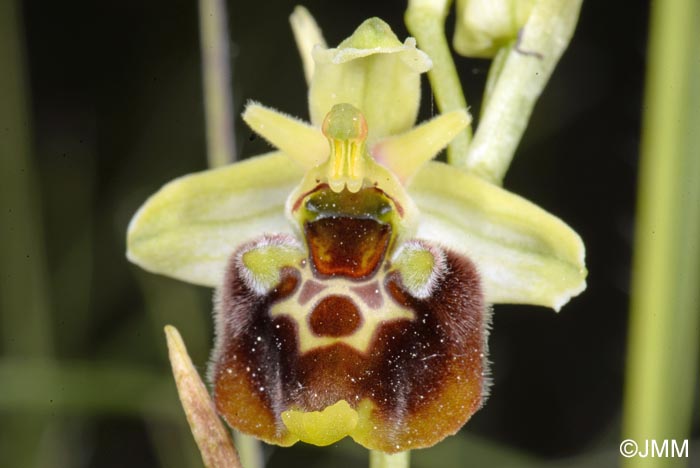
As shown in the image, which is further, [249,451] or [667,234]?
[249,451]

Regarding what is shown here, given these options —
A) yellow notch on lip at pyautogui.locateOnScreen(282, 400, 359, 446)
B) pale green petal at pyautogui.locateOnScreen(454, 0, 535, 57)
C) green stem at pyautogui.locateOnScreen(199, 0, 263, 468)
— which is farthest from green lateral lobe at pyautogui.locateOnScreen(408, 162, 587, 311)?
green stem at pyautogui.locateOnScreen(199, 0, 263, 468)

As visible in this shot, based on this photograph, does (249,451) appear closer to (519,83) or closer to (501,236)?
(501,236)

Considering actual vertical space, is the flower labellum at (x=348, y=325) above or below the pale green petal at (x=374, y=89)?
below

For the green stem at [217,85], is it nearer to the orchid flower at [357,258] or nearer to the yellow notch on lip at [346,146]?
the orchid flower at [357,258]

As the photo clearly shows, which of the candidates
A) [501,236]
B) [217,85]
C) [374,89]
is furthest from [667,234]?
[217,85]

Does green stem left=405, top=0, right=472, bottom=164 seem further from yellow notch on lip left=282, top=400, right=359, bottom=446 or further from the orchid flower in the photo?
yellow notch on lip left=282, top=400, right=359, bottom=446

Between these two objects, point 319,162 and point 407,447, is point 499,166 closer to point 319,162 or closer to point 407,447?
point 319,162

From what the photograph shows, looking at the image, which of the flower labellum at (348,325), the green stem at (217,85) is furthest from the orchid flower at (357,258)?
the green stem at (217,85)
